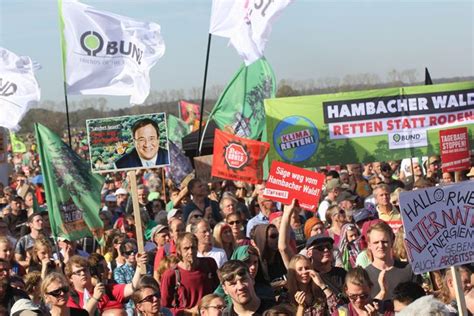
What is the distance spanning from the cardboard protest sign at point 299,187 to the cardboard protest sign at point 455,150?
4402mm

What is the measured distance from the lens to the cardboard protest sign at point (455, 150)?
1413 centimetres

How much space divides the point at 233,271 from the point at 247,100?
9.89 metres

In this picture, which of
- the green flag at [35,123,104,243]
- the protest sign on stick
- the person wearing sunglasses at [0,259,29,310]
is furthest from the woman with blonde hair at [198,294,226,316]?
the green flag at [35,123,104,243]

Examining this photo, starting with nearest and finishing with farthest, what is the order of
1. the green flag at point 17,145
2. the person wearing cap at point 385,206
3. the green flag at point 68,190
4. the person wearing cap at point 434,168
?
the person wearing cap at point 385,206 → the green flag at point 68,190 → the person wearing cap at point 434,168 → the green flag at point 17,145

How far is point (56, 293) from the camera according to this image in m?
7.54

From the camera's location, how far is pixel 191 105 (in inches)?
1428

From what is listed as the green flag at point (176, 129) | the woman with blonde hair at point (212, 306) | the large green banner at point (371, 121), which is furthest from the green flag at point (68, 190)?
the green flag at point (176, 129)

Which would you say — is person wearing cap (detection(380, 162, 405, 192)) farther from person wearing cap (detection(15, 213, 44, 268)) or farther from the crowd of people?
person wearing cap (detection(15, 213, 44, 268))

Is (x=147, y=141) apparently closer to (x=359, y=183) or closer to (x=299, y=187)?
(x=299, y=187)

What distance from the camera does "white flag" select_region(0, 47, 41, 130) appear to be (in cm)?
1628

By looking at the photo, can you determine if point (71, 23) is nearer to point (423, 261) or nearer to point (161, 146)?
point (161, 146)

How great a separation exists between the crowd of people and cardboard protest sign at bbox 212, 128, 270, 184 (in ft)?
3.06

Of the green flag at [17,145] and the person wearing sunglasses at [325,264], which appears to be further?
the green flag at [17,145]

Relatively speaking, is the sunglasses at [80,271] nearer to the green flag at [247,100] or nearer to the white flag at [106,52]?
the white flag at [106,52]
